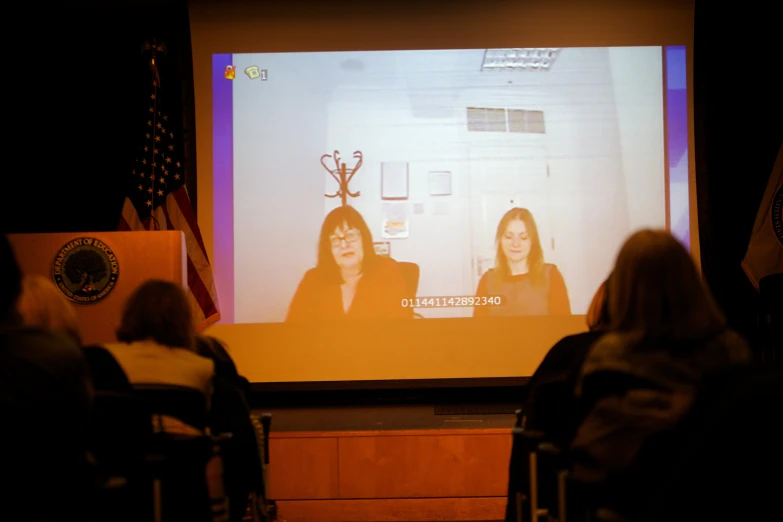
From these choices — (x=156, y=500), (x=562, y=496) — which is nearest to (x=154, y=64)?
(x=156, y=500)

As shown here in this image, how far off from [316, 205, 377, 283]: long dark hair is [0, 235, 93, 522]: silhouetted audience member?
277cm

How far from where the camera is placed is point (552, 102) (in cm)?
461

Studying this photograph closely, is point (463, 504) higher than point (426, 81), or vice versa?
point (426, 81)

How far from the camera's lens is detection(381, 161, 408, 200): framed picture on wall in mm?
4570

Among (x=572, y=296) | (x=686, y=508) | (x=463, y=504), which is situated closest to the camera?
(x=686, y=508)

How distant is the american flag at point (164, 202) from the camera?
4.47 meters

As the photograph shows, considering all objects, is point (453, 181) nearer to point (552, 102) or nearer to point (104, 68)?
point (552, 102)

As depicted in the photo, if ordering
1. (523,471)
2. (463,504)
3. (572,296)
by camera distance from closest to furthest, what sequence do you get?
(523,471) → (463,504) → (572,296)

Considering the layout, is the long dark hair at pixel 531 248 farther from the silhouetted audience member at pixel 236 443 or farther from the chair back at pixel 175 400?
the chair back at pixel 175 400

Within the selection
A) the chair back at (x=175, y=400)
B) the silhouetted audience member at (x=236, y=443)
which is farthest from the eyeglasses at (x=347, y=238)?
the chair back at (x=175, y=400)

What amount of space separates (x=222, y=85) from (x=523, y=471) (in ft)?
10.3

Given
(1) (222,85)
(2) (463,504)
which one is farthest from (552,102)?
(2) (463,504)

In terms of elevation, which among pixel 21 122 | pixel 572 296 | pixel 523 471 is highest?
pixel 21 122

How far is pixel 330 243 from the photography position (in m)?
4.59
